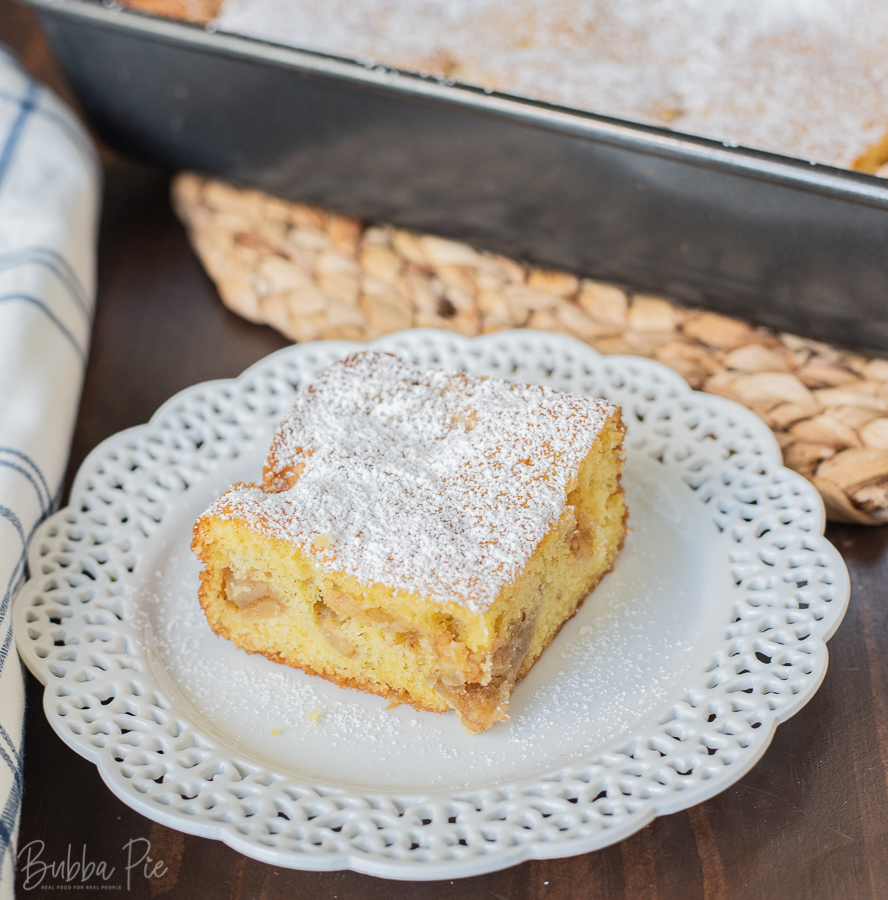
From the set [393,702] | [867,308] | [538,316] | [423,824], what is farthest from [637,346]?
[423,824]

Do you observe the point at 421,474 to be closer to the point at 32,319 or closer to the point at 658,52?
the point at 32,319

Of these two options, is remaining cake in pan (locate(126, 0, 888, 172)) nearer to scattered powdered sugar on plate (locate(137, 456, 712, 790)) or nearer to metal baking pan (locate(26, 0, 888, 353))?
metal baking pan (locate(26, 0, 888, 353))

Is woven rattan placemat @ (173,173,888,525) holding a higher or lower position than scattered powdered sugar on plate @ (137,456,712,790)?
higher

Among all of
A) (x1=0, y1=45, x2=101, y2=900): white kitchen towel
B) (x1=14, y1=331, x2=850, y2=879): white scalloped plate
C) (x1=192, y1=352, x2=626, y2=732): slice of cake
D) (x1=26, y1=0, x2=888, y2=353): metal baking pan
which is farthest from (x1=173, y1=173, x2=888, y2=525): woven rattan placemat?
(x1=192, y1=352, x2=626, y2=732): slice of cake

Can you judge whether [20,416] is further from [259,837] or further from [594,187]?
[594,187]

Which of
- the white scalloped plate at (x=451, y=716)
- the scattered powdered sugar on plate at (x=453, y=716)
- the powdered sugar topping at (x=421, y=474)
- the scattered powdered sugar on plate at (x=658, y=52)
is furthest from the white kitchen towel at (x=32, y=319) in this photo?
A: the scattered powdered sugar on plate at (x=658, y=52)

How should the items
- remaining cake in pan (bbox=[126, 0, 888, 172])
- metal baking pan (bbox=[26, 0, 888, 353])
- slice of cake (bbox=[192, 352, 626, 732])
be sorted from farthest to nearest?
remaining cake in pan (bbox=[126, 0, 888, 172]) → metal baking pan (bbox=[26, 0, 888, 353]) → slice of cake (bbox=[192, 352, 626, 732])

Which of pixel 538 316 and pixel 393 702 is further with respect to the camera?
pixel 538 316
